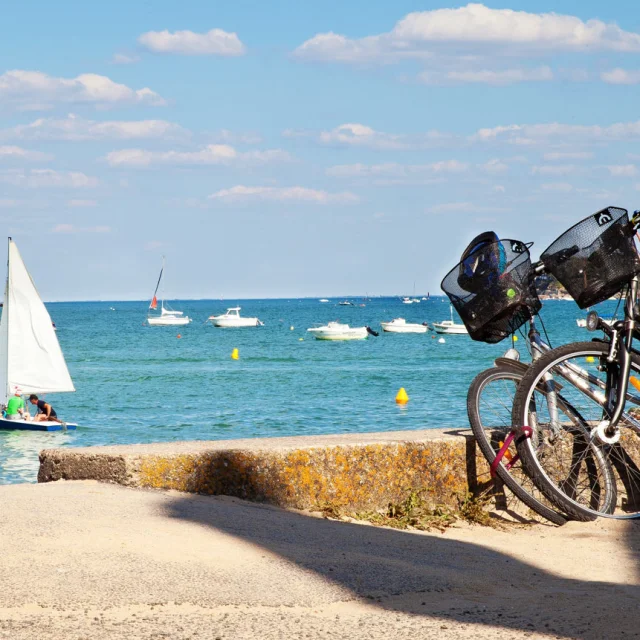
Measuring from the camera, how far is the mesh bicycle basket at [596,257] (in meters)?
5.41

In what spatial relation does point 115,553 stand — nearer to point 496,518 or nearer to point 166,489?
point 166,489

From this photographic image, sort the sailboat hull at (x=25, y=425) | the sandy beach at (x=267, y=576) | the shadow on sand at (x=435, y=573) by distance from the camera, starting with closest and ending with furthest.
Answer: the sandy beach at (x=267, y=576)
the shadow on sand at (x=435, y=573)
the sailboat hull at (x=25, y=425)

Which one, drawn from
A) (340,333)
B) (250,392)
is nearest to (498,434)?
(250,392)

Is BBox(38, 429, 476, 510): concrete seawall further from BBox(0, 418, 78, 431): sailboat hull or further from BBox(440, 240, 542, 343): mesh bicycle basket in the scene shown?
BBox(0, 418, 78, 431): sailboat hull

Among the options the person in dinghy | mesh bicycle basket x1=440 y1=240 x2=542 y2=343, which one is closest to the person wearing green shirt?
the person in dinghy

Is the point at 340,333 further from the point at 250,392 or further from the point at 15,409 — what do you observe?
the point at 15,409

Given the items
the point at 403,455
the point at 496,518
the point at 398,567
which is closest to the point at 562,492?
the point at 496,518

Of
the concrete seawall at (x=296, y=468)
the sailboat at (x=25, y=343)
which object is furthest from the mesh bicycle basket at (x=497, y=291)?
the sailboat at (x=25, y=343)

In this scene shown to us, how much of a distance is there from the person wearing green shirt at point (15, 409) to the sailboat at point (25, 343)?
1.90 metres

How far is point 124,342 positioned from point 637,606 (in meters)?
84.3

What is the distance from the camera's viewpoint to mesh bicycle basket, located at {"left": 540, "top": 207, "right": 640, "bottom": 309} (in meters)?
5.41

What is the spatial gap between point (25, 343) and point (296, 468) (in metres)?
27.6

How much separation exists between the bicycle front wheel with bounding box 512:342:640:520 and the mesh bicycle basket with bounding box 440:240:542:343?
0.40m

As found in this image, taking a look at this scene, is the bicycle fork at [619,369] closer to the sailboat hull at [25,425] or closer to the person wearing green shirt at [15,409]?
the sailboat hull at [25,425]
